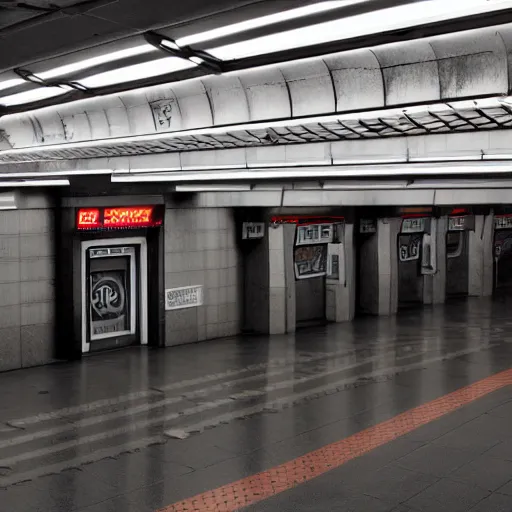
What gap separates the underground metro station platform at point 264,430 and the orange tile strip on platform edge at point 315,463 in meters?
0.02

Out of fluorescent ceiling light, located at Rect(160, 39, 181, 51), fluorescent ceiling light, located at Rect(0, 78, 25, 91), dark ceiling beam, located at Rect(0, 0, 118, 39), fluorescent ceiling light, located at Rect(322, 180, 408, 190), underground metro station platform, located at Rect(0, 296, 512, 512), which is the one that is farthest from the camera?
fluorescent ceiling light, located at Rect(322, 180, 408, 190)

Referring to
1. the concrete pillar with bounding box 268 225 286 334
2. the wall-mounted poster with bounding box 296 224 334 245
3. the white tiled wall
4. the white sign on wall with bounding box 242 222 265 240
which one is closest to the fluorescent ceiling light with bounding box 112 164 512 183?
the white tiled wall

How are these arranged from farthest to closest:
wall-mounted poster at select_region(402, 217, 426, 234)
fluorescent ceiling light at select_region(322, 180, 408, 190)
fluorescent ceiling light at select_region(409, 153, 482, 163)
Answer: wall-mounted poster at select_region(402, 217, 426, 234) → fluorescent ceiling light at select_region(322, 180, 408, 190) → fluorescent ceiling light at select_region(409, 153, 482, 163)

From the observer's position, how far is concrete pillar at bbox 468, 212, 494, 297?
22.5 meters

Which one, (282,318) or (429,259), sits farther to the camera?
(429,259)

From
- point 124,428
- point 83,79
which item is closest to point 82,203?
point 124,428

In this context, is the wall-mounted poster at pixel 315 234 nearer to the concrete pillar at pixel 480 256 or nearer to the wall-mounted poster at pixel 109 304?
the wall-mounted poster at pixel 109 304

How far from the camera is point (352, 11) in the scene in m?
2.11

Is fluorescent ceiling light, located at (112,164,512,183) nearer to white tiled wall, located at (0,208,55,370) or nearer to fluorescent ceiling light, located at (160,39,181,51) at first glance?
white tiled wall, located at (0,208,55,370)

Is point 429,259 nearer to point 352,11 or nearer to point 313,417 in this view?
point 313,417

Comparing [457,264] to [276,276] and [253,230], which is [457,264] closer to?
[276,276]

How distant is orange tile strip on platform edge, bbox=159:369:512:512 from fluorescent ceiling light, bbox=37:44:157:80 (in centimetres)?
424

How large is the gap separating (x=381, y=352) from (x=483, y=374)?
A: 101 inches

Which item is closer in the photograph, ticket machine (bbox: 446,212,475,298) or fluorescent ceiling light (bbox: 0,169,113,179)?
fluorescent ceiling light (bbox: 0,169,113,179)
